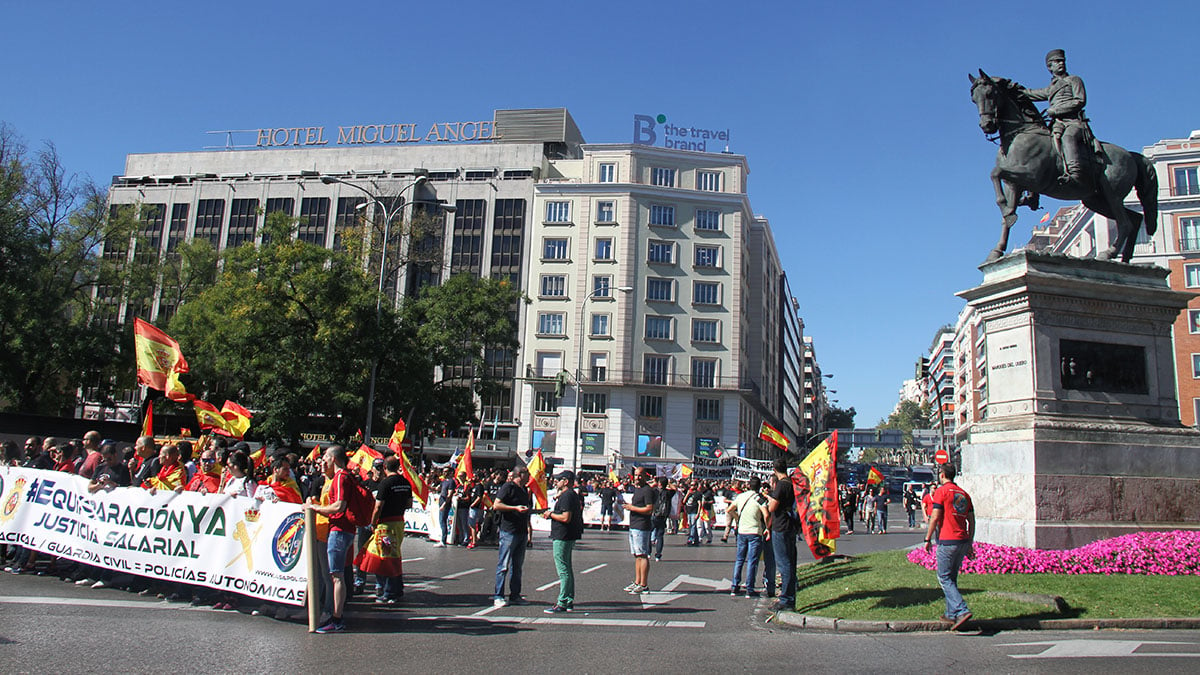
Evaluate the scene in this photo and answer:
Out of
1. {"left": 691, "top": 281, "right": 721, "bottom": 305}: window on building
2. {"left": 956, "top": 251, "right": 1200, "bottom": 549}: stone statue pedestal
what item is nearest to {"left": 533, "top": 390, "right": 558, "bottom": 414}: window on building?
{"left": 691, "top": 281, "right": 721, "bottom": 305}: window on building

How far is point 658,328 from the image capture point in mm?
63125

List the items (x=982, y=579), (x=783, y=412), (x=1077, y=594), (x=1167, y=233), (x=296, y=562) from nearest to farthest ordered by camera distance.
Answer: (x=296, y=562) < (x=1077, y=594) < (x=982, y=579) < (x=1167, y=233) < (x=783, y=412)

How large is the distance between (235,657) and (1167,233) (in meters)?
62.2

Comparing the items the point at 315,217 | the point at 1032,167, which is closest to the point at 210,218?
the point at 315,217

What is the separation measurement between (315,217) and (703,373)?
35040mm

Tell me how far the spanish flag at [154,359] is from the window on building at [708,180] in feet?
174

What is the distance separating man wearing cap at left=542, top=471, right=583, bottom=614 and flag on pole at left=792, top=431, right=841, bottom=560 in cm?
299

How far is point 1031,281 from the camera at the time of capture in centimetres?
1243

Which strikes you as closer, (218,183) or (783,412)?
(218,183)

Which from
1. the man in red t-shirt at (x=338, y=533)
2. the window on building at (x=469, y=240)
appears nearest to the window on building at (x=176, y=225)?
the window on building at (x=469, y=240)

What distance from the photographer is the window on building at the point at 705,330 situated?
63281 mm

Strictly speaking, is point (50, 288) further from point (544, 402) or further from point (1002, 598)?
point (1002, 598)

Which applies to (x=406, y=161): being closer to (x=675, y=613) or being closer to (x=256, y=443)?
(x=256, y=443)

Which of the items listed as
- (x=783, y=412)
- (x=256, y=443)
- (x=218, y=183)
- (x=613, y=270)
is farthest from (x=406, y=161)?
(x=783, y=412)
